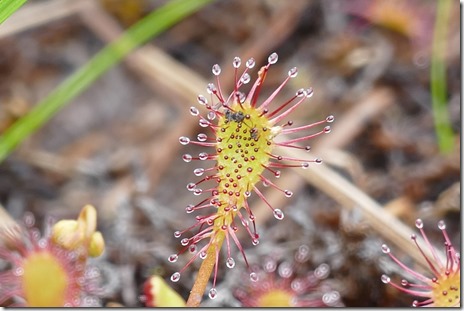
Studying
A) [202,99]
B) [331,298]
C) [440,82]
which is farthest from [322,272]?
[440,82]

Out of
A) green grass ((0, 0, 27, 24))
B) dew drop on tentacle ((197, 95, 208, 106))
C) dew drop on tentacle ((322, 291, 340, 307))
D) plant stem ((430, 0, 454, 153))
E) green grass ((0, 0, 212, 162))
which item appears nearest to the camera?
dew drop on tentacle ((197, 95, 208, 106))

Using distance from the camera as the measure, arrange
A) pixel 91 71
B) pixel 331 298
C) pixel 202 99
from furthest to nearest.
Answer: pixel 91 71 < pixel 331 298 < pixel 202 99

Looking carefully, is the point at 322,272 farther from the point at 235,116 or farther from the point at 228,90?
the point at 228,90

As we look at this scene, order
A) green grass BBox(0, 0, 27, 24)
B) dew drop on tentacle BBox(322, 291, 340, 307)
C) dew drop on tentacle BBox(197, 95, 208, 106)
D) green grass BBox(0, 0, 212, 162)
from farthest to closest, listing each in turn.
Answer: green grass BBox(0, 0, 212, 162) < dew drop on tentacle BBox(322, 291, 340, 307) < green grass BBox(0, 0, 27, 24) < dew drop on tentacle BBox(197, 95, 208, 106)

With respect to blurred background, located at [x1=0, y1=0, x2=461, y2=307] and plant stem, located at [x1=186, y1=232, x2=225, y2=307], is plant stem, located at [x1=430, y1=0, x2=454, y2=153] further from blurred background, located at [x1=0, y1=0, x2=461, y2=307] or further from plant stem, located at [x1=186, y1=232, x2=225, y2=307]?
plant stem, located at [x1=186, y1=232, x2=225, y2=307]

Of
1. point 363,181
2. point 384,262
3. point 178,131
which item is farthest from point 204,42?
point 384,262

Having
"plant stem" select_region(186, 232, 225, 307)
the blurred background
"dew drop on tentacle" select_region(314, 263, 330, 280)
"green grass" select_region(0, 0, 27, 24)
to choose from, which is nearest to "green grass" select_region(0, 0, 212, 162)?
the blurred background

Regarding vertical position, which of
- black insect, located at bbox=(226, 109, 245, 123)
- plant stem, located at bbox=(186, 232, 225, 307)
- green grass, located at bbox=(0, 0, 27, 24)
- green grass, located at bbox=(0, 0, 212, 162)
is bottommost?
plant stem, located at bbox=(186, 232, 225, 307)

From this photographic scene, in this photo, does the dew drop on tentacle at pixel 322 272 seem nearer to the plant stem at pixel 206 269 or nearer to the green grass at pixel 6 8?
the plant stem at pixel 206 269
